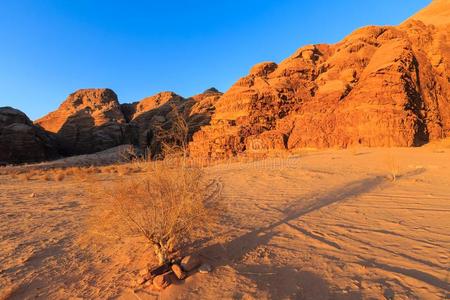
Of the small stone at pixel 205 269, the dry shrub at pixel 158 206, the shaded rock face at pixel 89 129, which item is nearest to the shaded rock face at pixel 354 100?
the dry shrub at pixel 158 206

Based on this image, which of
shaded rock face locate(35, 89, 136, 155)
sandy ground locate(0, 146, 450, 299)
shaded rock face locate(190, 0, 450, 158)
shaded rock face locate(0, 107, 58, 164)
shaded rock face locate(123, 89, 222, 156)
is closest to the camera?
sandy ground locate(0, 146, 450, 299)

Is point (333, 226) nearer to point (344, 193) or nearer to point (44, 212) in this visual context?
point (344, 193)

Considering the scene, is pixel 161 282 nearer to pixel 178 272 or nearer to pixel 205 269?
pixel 178 272

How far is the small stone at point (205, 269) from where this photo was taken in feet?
10.3

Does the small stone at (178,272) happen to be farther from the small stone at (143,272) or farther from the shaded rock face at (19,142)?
Result: the shaded rock face at (19,142)

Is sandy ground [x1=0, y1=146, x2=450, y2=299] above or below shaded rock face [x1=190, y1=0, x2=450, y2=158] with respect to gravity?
below

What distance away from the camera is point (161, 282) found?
291 cm

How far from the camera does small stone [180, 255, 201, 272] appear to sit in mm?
3199

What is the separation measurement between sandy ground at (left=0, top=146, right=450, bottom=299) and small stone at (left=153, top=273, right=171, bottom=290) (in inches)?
3.6

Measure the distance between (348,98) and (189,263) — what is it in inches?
838

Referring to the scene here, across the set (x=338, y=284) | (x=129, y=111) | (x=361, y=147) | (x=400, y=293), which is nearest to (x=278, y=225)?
(x=338, y=284)

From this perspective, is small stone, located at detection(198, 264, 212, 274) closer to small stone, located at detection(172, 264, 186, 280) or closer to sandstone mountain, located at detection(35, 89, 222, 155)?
small stone, located at detection(172, 264, 186, 280)

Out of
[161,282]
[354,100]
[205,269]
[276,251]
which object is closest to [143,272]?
[161,282]

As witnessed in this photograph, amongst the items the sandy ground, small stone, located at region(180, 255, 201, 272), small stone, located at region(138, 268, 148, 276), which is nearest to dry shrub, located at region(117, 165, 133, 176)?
the sandy ground
